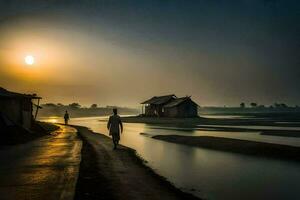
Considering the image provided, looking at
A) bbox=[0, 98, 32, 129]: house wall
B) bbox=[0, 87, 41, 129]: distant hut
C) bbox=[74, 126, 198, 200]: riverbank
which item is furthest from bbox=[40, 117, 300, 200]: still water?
bbox=[0, 98, 32, 129]: house wall

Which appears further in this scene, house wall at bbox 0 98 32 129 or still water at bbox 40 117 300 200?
house wall at bbox 0 98 32 129

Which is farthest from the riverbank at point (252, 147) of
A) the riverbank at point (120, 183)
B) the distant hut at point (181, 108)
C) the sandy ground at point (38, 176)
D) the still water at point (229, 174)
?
the distant hut at point (181, 108)

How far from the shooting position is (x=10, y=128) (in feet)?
90.1

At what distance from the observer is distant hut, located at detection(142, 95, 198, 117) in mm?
77062

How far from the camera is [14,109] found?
31.0 m

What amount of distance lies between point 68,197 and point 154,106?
255 ft

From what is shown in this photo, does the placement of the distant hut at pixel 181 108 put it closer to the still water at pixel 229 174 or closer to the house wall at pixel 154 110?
the house wall at pixel 154 110

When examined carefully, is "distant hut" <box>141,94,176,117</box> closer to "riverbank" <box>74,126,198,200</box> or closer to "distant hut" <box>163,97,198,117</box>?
"distant hut" <box>163,97,198,117</box>

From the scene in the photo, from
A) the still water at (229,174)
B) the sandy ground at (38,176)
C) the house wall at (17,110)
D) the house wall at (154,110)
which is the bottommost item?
the still water at (229,174)

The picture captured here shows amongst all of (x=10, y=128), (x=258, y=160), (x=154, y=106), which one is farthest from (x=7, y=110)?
(x=154, y=106)

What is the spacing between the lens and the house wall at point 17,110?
29531 millimetres

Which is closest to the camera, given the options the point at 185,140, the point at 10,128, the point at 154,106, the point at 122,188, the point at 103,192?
the point at 103,192

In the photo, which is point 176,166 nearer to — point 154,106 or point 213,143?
point 213,143

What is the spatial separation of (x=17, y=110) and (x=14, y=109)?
22.6 inches
